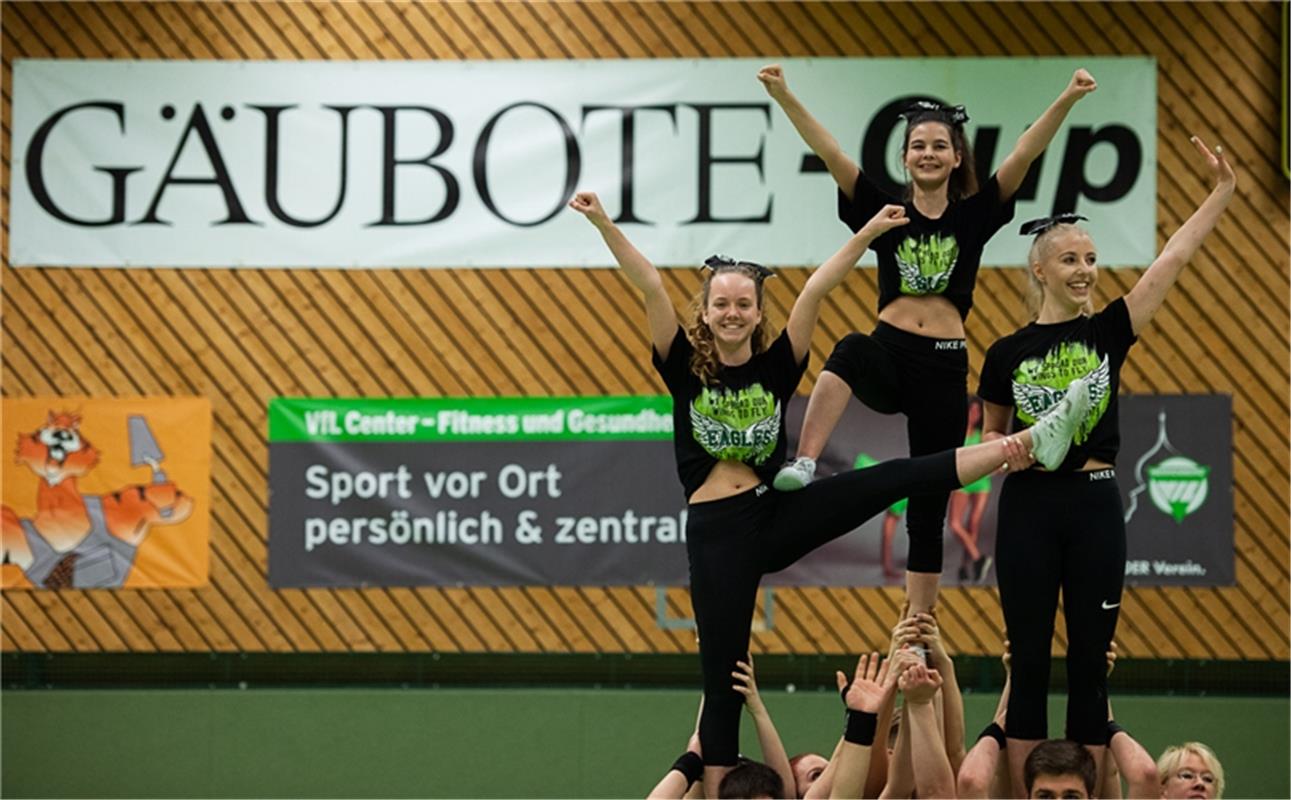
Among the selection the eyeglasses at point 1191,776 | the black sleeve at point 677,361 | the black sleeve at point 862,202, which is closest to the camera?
the black sleeve at point 677,361

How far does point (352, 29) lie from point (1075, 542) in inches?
207

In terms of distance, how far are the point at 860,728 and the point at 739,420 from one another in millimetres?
908

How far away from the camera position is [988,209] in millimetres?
4672

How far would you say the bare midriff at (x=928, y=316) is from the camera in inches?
185

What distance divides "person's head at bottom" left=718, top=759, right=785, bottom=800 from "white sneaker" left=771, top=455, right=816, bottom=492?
30.2 inches

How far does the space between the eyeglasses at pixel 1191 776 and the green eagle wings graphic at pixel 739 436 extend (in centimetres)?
168

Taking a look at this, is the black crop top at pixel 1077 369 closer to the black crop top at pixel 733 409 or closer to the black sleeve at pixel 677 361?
the black crop top at pixel 733 409

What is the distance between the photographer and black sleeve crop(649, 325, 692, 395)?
4531 mm

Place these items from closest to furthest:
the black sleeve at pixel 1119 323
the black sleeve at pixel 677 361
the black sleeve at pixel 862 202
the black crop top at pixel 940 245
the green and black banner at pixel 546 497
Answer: the black sleeve at pixel 1119 323
the black sleeve at pixel 677 361
the black crop top at pixel 940 245
the black sleeve at pixel 862 202
the green and black banner at pixel 546 497

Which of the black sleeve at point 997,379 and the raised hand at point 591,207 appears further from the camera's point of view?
the black sleeve at point 997,379

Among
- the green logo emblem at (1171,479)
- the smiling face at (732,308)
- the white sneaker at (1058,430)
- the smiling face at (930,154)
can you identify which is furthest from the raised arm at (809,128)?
the green logo emblem at (1171,479)

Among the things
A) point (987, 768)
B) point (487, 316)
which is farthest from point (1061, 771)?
point (487, 316)

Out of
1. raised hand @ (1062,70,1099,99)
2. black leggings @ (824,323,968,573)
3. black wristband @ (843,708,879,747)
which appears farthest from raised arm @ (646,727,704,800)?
raised hand @ (1062,70,1099,99)

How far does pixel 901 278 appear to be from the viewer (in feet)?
15.4
